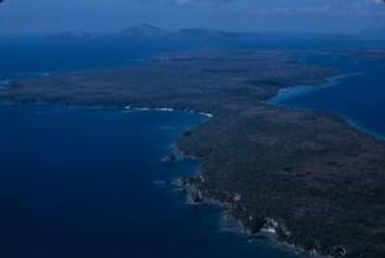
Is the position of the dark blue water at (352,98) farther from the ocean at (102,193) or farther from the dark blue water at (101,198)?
the dark blue water at (101,198)

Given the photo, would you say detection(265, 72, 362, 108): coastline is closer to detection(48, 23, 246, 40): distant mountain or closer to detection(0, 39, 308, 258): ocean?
detection(0, 39, 308, 258): ocean

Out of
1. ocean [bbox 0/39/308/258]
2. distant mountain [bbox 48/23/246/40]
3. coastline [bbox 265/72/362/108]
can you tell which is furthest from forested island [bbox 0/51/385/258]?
distant mountain [bbox 48/23/246/40]

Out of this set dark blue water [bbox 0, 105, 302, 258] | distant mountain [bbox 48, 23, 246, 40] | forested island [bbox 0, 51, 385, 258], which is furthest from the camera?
distant mountain [bbox 48, 23, 246, 40]

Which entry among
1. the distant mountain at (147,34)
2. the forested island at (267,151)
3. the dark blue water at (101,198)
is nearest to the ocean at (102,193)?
the dark blue water at (101,198)

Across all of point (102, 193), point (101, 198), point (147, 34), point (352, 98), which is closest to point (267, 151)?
point (102, 193)

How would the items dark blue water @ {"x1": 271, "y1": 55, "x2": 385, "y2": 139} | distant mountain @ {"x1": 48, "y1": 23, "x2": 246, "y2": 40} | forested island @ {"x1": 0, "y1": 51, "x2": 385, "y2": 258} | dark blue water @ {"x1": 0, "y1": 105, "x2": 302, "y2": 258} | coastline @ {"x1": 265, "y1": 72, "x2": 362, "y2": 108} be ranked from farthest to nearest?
distant mountain @ {"x1": 48, "y1": 23, "x2": 246, "y2": 40} → coastline @ {"x1": 265, "y1": 72, "x2": 362, "y2": 108} → dark blue water @ {"x1": 271, "y1": 55, "x2": 385, "y2": 139} → forested island @ {"x1": 0, "y1": 51, "x2": 385, "y2": 258} → dark blue water @ {"x1": 0, "y1": 105, "x2": 302, "y2": 258}

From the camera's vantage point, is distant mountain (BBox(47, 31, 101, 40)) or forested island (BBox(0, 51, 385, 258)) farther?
distant mountain (BBox(47, 31, 101, 40))

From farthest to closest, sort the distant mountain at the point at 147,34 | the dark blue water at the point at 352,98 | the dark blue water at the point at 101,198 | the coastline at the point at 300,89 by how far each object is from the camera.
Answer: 1. the distant mountain at the point at 147,34
2. the coastline at the point at 300,89
3. the dark blue water at the point at 352,98
4. the dark blue water at the point at 101,198
